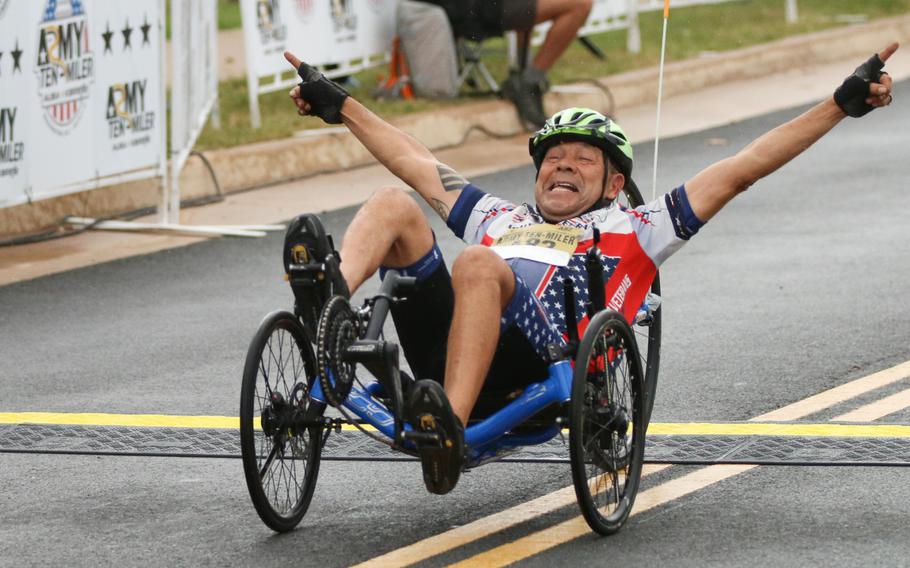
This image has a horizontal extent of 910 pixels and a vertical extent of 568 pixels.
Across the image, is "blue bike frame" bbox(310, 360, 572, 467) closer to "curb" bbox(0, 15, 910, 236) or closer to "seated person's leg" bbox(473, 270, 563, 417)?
"seated person's leg" bbox(473, 270, 563, 417)

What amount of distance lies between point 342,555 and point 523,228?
1340 mm

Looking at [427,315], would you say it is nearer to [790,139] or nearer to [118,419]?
[790,139]

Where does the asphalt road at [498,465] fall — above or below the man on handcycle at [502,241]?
below

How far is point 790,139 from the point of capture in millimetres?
Answer: 5914

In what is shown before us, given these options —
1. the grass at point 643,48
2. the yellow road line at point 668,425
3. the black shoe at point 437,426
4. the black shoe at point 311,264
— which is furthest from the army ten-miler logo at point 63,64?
the black shoe at point 437,426

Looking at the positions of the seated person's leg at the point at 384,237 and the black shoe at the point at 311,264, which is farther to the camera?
the seated person's leg at the point at 384,237

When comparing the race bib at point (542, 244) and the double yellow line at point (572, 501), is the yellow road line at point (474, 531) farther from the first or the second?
the race bib at point (542, 244)

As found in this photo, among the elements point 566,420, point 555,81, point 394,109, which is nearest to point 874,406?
point 566,420

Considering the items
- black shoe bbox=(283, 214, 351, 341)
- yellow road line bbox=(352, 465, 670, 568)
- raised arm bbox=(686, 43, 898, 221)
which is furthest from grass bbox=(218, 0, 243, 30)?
black shoe bbox=(283, 214, 351, 341)

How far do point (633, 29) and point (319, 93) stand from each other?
12.2 m

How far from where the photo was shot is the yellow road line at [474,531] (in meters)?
5.29

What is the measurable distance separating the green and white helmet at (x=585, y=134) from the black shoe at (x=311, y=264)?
115 centimetres

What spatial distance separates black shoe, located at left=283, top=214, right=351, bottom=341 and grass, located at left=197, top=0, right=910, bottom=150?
7727 mm

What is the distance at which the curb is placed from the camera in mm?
11594
